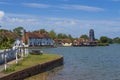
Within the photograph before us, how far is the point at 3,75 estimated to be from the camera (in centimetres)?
2816

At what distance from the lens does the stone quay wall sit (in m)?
29.7

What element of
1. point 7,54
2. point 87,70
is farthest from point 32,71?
point 87,70

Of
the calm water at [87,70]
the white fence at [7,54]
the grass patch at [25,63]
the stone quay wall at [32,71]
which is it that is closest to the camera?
the stone quay wall at [32,71]

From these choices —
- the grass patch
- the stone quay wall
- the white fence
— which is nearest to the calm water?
the stone quay wall

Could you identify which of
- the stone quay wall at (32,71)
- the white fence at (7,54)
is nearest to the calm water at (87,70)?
the stone quay wall at (32,71)

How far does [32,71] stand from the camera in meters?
38.3

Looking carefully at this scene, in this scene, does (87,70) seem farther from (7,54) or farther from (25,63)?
(25,63)

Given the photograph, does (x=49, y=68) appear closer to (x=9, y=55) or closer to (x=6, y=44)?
(x=9, y=55)

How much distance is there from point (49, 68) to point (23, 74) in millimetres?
16626

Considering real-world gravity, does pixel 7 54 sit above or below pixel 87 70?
above

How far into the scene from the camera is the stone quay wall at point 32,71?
29691mm

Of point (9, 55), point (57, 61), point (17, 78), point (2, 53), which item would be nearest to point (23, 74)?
point (17, 78)

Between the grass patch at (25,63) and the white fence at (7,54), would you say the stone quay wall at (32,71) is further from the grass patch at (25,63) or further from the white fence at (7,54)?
the white fence at (7,54)

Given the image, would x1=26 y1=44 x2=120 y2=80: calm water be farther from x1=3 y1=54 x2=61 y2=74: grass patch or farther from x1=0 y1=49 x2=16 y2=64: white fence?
x1=0 y1=49 x2=16 y2=64: white fence
